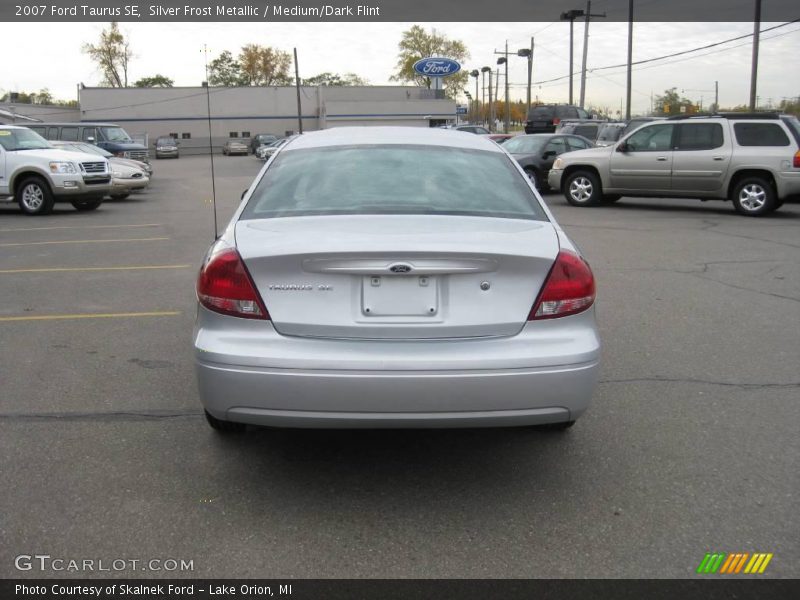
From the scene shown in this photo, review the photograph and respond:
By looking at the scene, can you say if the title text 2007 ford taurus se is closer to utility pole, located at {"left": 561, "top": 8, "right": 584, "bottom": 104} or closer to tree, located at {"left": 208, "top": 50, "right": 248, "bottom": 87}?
utility pole, located at {"left": 561, "top": 8, "right": 584, "bottom": 104}

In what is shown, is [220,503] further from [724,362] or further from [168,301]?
[168,301]

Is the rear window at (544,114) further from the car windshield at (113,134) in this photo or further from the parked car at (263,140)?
the parked car at (263,140)

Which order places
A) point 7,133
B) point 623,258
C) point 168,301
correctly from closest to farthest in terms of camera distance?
point 168,301, point 623,258, point 7,133

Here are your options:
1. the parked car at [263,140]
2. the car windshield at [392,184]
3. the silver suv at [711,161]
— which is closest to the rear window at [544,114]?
the silver suv at [711,161]

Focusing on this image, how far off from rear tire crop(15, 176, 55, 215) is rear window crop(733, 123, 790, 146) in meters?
13.8

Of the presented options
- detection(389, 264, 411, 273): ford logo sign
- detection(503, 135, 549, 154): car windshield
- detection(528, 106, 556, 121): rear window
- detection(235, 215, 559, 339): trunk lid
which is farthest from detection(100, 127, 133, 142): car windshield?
detection(389, 264, 411, 273): ford logo sign

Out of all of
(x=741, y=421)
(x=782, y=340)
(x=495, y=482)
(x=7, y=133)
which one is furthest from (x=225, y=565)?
(x=7, y=133)

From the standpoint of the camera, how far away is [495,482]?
392 centimetres

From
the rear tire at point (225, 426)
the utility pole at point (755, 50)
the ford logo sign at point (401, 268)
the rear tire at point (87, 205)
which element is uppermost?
the utility pole at point (755, 50)

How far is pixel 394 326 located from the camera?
346 centimetres

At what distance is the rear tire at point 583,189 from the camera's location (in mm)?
17281

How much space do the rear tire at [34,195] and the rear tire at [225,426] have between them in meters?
14.5

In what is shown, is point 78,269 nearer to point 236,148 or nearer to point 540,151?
point 540,151

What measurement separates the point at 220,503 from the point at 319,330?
92 centimetres
